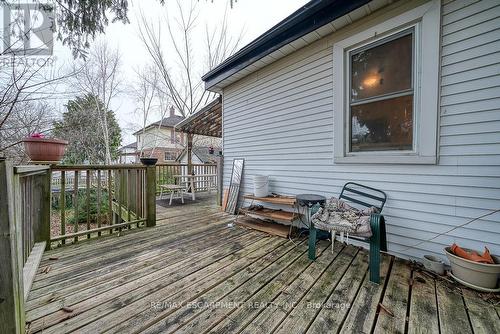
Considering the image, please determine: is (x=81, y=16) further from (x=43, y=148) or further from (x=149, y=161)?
(x=149, y=161)

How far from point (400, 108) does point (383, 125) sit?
0.25m

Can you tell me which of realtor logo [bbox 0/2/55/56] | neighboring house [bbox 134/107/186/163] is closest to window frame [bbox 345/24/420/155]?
realtor logo [bbox 0/2/55/56]

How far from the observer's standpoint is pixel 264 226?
3.36 meters

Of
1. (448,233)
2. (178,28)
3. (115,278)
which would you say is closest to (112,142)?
(178,28)

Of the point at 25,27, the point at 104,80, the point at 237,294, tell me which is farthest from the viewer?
the point at 104,80

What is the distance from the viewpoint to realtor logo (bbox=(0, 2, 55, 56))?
8.57 feet

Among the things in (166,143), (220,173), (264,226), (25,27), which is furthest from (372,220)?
(166,143)

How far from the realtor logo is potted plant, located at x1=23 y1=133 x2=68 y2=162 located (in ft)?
5.73

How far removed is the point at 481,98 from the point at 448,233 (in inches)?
53.5

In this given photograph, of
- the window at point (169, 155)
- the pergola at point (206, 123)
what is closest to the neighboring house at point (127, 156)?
the window at point (169, 155)

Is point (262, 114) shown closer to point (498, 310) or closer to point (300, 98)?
point (300, 98)

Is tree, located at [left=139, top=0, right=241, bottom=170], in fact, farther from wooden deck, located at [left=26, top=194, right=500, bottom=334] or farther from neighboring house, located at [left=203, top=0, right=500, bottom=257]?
wooden deck, located at [left=26, top=194, right=500, bottom=334]

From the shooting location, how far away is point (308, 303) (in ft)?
5.21

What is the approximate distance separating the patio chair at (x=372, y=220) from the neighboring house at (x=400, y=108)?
0.11m
